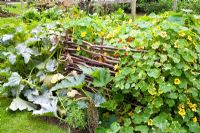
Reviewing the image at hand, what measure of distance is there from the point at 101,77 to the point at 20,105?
889 millimetres

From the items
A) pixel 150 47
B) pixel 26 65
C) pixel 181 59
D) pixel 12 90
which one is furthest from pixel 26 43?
pixel 181 59

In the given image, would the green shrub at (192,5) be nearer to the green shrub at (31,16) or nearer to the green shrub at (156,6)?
the green shrub at (156,6)

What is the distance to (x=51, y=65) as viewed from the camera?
3.66 meters

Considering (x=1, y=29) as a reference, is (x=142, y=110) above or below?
below

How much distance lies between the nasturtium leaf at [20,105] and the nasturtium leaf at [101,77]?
28.9 inches

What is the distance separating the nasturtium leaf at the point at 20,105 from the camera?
3381mm

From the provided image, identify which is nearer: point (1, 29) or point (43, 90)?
point (43, 90)

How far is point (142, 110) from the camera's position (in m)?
2.88

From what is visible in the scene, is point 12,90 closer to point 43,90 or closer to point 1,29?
point 43,90

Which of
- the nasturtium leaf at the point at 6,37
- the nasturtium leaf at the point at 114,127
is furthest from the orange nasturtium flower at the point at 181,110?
the nasturtium leaf at the point at 6,37

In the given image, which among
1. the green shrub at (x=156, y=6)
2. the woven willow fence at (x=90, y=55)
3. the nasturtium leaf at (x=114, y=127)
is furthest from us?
the green shrub at (x=156, y=6)

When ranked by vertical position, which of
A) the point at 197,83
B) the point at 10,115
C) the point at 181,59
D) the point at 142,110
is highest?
the point at 181,59

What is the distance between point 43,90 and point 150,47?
123cm

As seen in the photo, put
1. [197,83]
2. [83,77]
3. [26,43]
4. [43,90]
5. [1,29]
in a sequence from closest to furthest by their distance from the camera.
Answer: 1. [197,83]
2. [83,77]
3. [43,90]
4. [26,43]
5. [1,29]
